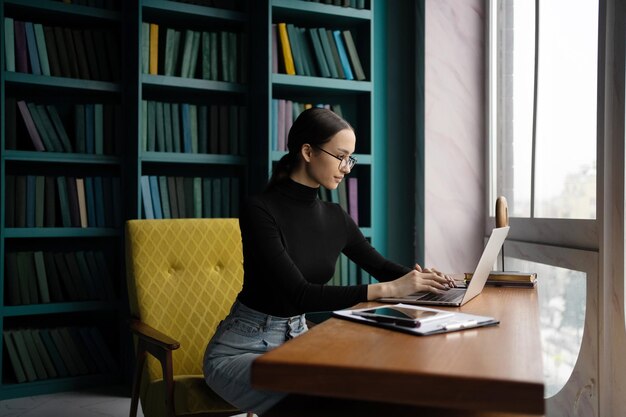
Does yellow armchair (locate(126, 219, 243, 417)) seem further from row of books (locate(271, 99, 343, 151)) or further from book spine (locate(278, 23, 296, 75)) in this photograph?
book spine (locate(278, 23, 296, 75))

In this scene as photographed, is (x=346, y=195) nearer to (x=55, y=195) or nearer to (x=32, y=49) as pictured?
(x=55, y=195)

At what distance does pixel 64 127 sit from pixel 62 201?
0.41 m

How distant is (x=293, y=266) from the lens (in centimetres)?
167

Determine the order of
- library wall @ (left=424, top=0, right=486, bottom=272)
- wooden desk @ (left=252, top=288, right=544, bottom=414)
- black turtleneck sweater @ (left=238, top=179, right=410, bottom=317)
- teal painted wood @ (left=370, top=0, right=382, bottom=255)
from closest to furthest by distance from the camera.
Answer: wooden desk @ (left=252, top=288, right=544, bottom=414) < black turtleneck sweater @ (left=238, top=179, right=410, bottom=317) < library wall @ (left=424, top=0, right=486, bottom=272) < teal painted wood @ (left=370, top=0, right=382, bottom=255)

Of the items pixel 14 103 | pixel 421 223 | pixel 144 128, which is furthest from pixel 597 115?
pixel 14 103

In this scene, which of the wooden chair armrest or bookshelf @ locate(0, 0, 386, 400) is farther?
bookshelf @ locate(0, 0, 386, 400)

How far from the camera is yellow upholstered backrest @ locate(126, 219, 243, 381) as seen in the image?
2.08m

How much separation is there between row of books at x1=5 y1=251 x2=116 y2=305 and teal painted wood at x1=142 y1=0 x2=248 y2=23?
1.26 metres

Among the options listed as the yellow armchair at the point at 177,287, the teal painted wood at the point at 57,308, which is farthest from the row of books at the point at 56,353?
the yellow armchair at the point at 177,287

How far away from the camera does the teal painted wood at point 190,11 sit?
9.81 ft

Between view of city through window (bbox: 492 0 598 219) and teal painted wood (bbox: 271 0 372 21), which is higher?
teal painted wood (bbox: 271 0 372 21)

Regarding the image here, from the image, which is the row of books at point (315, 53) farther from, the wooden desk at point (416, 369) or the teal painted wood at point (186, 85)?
the wooden desk at point (416, 369)

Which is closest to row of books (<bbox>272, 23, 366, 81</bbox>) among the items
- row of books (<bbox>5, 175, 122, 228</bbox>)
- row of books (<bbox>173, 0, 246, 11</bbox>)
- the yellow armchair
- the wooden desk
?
row of books (<bbox>173, 0, 246, 11</bbox>)

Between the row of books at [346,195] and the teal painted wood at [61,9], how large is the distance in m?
1.40
